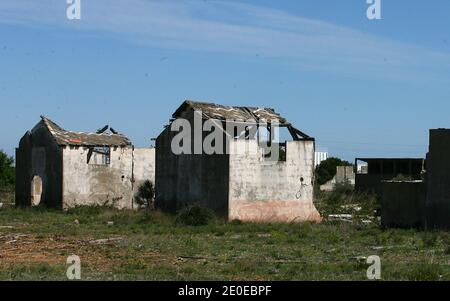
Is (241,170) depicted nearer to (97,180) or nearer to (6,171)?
(97,180)

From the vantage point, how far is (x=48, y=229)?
27.2 meters

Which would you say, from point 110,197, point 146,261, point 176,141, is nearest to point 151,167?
point 110,197

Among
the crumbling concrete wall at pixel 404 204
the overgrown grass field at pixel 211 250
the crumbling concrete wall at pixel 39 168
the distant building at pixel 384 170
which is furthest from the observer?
the distant building at pixel 384 170

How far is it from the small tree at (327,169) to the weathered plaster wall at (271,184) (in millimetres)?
44112

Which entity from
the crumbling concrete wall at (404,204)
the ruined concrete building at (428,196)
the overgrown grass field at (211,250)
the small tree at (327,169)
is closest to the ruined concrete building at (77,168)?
the overgrown grass field at (211,250)

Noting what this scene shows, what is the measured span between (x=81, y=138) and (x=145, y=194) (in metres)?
5.09

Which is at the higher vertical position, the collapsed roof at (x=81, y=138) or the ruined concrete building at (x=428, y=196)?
the collapsed roof at (x=81, y=138)

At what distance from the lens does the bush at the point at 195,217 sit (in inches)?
1139

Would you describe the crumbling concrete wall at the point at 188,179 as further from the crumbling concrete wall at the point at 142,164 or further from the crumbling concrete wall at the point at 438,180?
the crumbling concrete wall at the point at 438,180

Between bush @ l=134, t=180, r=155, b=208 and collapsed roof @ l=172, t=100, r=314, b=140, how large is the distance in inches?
388

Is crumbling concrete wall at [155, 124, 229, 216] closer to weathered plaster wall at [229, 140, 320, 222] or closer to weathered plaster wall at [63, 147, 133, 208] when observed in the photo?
weathered plaster wall at [229, 140, 320, 222]

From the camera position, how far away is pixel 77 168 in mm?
40156

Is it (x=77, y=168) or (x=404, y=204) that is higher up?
(x=77, y=168)

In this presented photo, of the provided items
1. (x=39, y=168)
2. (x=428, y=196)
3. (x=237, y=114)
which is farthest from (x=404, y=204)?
(x=39, y=168)
